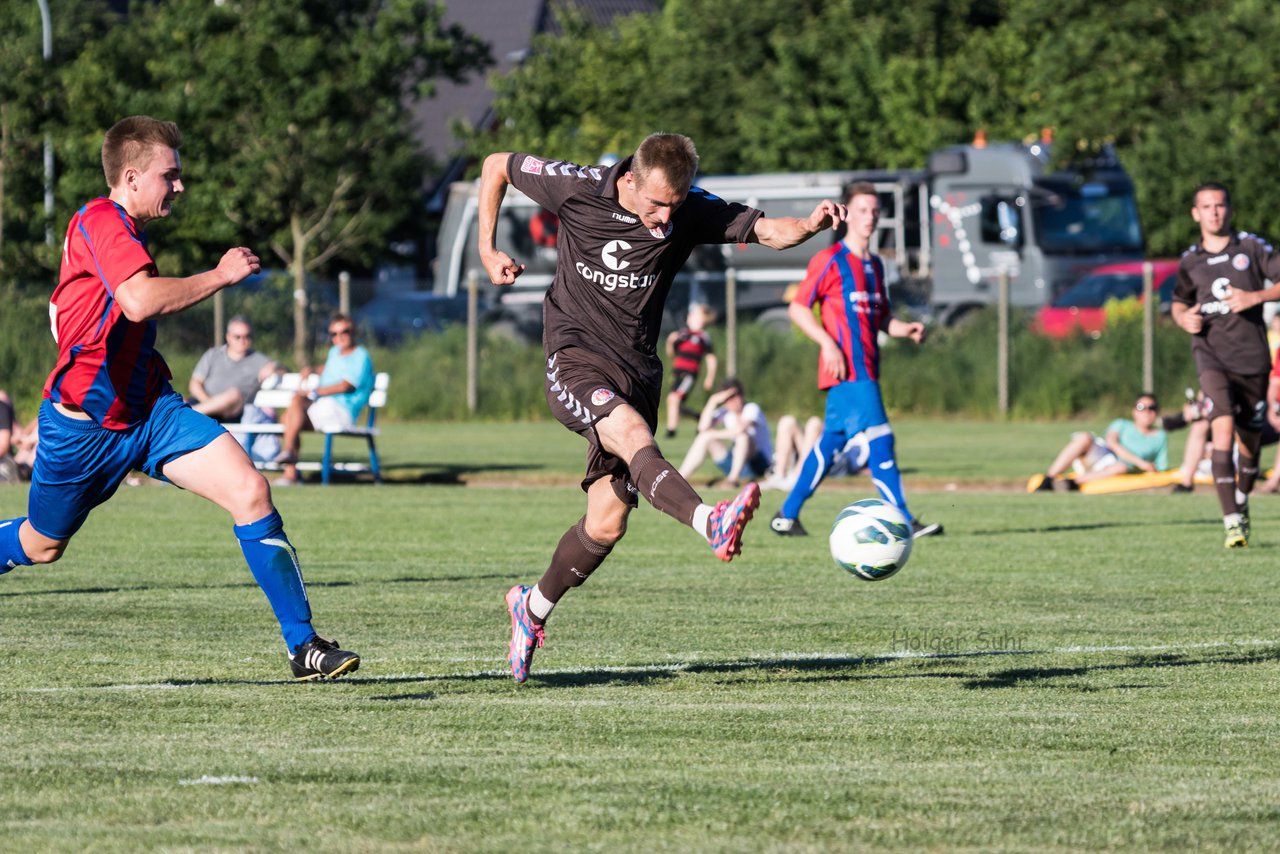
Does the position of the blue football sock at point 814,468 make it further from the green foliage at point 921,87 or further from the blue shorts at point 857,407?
the green foliage at point 921,87

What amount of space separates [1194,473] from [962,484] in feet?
7.14

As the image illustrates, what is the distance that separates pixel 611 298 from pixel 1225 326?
21.8 feet

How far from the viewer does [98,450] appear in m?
7.23

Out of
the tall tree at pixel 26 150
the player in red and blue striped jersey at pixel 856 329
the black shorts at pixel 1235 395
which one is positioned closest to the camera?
the player in red and blue striped jersey at pixel 856 329

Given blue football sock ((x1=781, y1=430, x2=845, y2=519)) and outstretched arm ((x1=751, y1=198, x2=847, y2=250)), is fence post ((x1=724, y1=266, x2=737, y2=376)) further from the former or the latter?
outstretched arm ((x1=751, y1=198, x2=847, y2=250))

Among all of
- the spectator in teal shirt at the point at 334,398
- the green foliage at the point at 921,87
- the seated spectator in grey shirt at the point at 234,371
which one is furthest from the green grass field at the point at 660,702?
the green foliage at the point at 921,87

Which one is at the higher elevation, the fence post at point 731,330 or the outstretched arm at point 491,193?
the outstretched arm at point 491,193

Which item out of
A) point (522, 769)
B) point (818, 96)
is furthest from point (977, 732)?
point (818, 96)

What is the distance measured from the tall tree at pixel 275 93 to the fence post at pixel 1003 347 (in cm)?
1453

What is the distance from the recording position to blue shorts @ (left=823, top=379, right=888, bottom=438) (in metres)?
13.0

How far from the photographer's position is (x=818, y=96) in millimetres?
46562

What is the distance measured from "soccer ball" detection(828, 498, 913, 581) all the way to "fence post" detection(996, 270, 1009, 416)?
77.0 ft

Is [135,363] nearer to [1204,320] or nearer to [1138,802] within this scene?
[1138,802]

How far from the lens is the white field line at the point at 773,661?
722 centimetres
